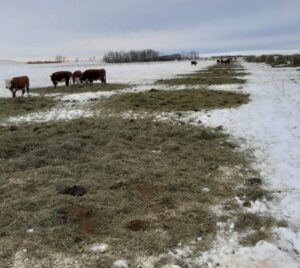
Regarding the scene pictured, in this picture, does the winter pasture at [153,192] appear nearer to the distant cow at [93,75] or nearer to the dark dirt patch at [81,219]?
the dark dirt patch at [81,219]

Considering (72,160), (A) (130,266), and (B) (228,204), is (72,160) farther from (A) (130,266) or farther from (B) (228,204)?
(A) (130,266)

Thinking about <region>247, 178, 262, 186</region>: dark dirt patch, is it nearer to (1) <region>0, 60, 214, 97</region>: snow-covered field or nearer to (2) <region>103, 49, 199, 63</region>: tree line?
(1) <region>0, 60, 214, 97</region>: snow-covered field

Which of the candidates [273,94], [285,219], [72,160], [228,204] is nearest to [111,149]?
[72,160]

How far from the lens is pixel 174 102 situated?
13.5 metres

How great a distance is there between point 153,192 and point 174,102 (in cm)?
830

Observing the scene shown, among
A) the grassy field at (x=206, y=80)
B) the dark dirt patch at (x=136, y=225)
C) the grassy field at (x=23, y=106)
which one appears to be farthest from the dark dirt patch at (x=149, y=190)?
the grassy field at (x=206, y=80)

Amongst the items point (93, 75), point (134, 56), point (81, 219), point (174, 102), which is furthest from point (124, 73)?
point (134, 56)

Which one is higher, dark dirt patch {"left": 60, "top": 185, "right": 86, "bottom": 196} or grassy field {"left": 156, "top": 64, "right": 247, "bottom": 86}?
grassy field {"left": 156, "top": 64, "right": 247, "bottom": 86}

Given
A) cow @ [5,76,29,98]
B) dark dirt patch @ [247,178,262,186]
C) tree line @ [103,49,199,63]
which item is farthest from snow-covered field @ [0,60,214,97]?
tree line @ [103,49,199,63]

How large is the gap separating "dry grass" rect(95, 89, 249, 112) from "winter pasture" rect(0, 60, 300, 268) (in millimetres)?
1709

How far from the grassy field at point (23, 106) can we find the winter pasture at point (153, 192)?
252cm

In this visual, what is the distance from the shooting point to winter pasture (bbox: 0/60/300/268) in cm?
392

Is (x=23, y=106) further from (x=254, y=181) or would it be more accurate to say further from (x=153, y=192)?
(x=254, y=181)

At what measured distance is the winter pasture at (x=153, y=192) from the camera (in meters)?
3.92
